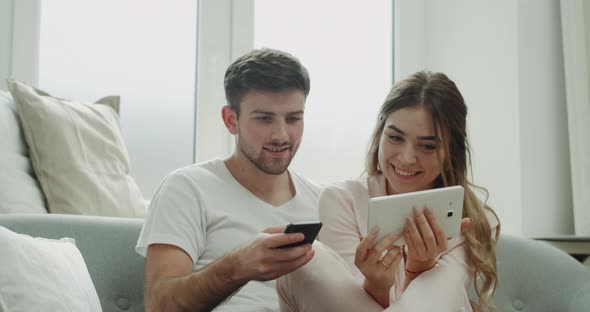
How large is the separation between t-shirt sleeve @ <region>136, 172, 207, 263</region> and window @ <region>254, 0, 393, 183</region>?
1129mm

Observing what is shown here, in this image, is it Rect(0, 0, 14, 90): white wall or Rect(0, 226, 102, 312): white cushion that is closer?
Rect(0, 226, 102, 312): white cushion

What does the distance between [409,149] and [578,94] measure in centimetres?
101

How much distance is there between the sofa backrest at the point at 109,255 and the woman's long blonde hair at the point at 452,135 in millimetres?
724

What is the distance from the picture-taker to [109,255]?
1687mm

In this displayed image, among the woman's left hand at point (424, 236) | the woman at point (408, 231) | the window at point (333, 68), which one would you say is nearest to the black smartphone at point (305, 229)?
the woman at point (408, 231)

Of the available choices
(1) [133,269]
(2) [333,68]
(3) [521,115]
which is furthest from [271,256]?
(2) [333,68]

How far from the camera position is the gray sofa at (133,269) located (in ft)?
5.37

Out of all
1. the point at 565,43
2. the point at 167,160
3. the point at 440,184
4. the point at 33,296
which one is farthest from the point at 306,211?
the point at 565,43

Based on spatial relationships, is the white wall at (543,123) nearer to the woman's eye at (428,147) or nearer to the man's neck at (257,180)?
the woman's eye at (428,147)

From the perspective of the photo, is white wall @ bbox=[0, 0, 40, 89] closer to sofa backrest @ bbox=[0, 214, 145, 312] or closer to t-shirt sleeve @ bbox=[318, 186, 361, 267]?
sofa backrest @ bbox=[0, 214, 145, 312]

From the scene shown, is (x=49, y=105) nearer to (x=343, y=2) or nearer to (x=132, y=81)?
(x=132, y=81)

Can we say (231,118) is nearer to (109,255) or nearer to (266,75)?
(266,75)

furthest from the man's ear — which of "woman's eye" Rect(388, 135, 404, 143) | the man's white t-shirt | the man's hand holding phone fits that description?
the man's hand holding phone

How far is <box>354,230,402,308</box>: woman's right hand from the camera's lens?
129 cm
